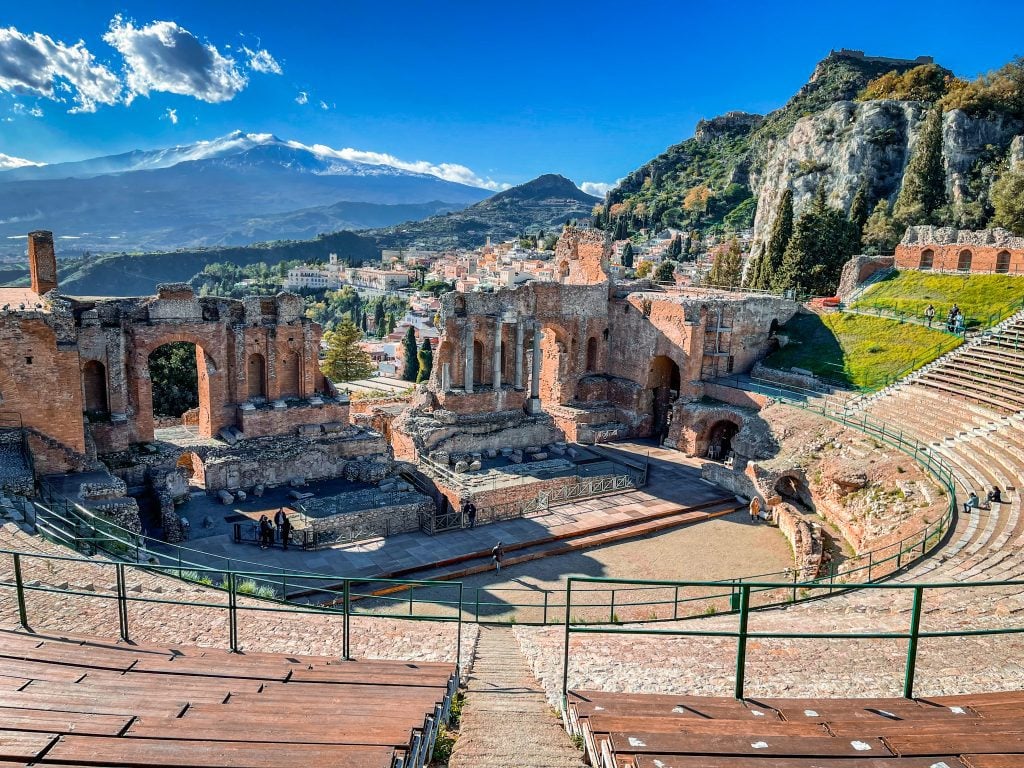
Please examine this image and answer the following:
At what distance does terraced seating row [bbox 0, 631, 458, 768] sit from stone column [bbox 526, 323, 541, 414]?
2499 centimetres

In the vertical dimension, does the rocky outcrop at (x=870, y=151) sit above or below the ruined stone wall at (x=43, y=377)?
above

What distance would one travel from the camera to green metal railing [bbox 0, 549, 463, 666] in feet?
29.0

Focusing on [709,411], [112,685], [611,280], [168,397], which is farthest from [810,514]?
[168,397]

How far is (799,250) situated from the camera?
148 ft

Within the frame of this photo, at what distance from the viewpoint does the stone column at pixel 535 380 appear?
33969 millimetres

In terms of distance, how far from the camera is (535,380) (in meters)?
34.9

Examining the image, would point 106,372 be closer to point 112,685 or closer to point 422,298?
point 112,685

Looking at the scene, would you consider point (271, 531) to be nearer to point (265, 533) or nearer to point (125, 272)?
point (265, 533)

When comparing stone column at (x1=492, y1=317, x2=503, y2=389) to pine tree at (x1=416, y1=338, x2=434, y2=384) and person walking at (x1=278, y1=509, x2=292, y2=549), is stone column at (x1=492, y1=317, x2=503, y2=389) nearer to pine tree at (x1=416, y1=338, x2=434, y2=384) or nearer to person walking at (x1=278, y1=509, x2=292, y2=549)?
person walking at (x1=278, y1=509, x2=292, y2=549)

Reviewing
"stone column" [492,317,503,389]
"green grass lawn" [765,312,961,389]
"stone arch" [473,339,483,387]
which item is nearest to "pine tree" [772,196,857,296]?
"green grass lawn" [765,312,961,389]

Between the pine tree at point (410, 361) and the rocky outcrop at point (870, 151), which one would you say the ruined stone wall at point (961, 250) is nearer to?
the rocky outcrop at point (870, 151)

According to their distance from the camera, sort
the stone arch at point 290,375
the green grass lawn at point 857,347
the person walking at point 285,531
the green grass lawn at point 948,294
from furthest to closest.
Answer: the green grass lawn at point 948,294
the green grass lawn at point 857,347
the stone arch at point 290,375
the person walking at point 285,531

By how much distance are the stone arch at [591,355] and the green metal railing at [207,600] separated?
20224mm

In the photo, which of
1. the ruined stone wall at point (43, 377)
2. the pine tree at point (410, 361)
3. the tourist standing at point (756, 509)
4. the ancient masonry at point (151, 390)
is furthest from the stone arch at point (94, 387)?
the pine tree at point (410, 361)
